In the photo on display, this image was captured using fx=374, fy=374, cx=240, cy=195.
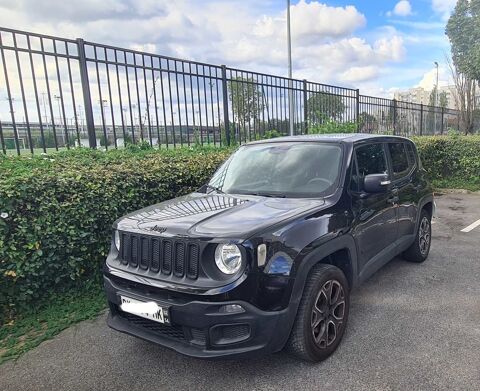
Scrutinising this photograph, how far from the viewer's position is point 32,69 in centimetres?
512

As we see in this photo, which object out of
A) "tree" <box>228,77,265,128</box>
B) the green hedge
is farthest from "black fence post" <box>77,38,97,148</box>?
"tree" <box>228,77,265,128</box>

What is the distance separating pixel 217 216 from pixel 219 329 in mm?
795

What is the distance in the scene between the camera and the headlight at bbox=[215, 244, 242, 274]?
240 cm

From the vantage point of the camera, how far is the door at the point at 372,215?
3342mm

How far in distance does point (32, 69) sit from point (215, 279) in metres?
4.44

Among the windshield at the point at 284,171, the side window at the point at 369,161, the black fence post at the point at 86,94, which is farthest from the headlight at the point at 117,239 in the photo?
the black fence post at the point at 86,94

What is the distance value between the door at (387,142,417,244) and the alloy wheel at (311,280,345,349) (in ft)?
5.15

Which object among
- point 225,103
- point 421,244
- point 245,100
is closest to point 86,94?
point 225,103

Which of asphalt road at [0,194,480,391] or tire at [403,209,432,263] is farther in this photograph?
tire at [403,209,432,263]

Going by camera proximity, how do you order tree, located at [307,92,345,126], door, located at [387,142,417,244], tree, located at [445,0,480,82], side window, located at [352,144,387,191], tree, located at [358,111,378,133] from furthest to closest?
tree, located at [445,0,480,82], tree, located at [358,111,378,133], tree, located at [307,92,345,126], door, located at [387,142,417,244], side window, located at [352,144,387,191]

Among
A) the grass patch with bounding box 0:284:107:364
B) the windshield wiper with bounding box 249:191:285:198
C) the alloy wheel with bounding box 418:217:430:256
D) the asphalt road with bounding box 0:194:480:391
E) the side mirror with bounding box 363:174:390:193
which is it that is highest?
the side mirror with bounding box 363:174:390:193

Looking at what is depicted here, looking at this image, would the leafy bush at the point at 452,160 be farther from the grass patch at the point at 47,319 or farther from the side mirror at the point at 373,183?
the grass patch at the point at 47,319

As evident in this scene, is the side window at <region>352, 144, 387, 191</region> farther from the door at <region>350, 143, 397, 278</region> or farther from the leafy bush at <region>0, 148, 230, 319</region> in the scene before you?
the leafy bush at <region>0, 148, 230, 319</region>

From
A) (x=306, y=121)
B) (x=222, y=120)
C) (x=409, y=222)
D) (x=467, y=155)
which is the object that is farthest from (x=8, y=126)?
(x=467, y=155)
